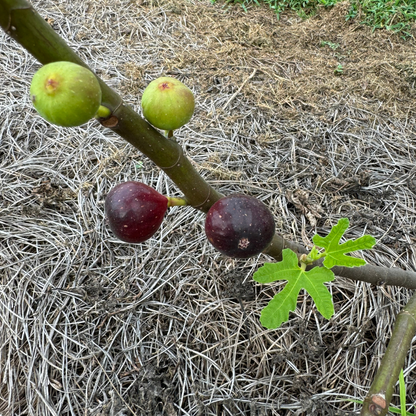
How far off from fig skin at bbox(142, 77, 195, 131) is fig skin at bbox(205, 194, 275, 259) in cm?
33

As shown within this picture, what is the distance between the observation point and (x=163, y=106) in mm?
1129

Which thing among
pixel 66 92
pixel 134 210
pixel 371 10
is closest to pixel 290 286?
pixel 134 210

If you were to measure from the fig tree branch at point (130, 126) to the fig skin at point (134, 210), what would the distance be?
0.12m

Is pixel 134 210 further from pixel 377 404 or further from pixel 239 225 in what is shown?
pixel 377 404

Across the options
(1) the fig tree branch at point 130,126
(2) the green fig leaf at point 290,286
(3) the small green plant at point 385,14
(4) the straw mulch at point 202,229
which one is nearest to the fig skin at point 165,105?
(1) the fig tree branch at point 130,126

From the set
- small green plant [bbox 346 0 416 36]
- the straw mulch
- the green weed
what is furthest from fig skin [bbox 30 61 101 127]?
small green plant [bbox 346 0 416 36]

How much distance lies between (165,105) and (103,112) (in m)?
0.23

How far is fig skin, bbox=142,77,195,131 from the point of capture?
3.71 feet

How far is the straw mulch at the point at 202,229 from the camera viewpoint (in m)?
2.38

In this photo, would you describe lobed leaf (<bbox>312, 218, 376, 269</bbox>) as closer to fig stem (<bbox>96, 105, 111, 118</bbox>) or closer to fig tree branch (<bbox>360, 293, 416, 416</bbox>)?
fig tree branch (<bbox>360, 293, 416, 416</bbox>)

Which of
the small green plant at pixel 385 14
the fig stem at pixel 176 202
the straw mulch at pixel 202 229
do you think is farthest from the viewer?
the small green plant at pixel 385 14

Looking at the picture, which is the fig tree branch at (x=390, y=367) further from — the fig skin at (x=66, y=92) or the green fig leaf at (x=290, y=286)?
the fig skin at (x=66, y=92)

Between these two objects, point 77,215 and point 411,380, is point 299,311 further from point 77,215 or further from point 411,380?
point 77,215

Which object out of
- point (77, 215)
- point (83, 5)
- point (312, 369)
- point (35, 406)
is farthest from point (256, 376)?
point (83, 5)
